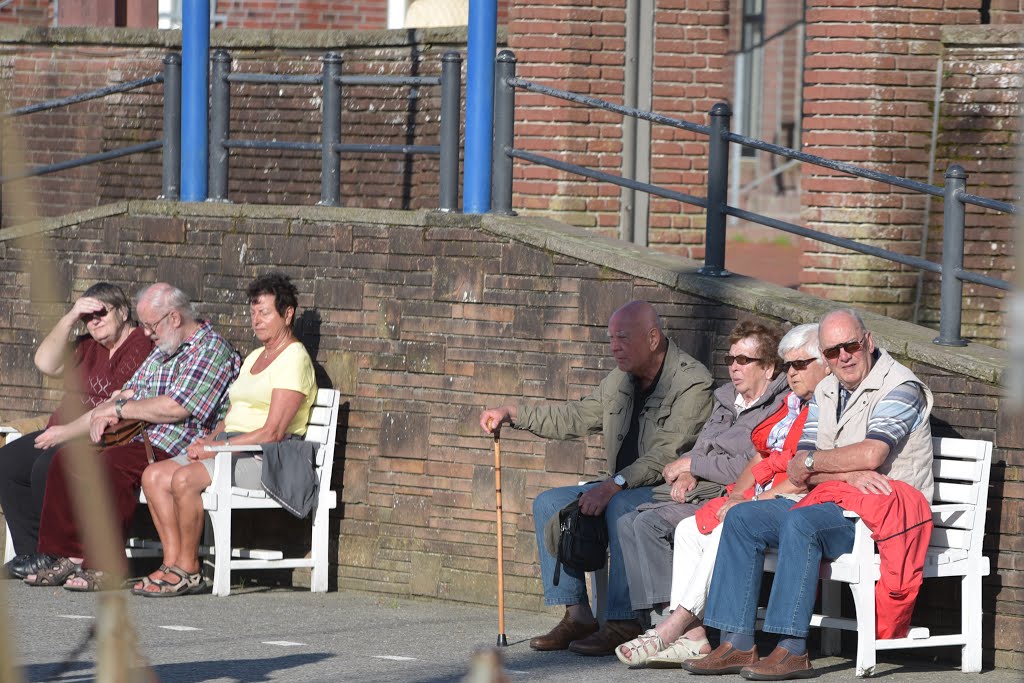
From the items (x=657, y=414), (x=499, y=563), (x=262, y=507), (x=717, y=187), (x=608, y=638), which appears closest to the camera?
(x=608, y=638)

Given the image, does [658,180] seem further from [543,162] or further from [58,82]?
[58,82]

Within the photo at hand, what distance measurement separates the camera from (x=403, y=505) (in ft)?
26.4

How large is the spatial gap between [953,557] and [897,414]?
1.99 feet

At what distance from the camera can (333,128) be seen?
856 centimetres

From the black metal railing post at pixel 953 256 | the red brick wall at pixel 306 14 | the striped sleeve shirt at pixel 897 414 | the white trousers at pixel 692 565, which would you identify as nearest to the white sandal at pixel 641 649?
the white trousers at pixel 692 565

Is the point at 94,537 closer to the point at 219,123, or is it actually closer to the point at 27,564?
the point at 27,564

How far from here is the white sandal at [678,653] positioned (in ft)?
20.1

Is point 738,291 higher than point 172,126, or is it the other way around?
point 172,126

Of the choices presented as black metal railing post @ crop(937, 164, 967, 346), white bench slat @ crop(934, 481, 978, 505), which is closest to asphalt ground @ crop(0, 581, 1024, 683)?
white bench slat @ crop(934, 481, 978, 505)

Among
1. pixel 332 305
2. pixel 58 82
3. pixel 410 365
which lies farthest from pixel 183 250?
pixel 58 82

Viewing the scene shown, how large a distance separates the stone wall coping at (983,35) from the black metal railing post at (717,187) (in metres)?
2.04

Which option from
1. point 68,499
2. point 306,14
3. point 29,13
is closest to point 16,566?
point 68,499

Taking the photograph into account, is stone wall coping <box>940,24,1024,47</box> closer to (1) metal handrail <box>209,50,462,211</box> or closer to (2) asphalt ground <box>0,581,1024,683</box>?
(1) metal handrail <box>209,50,462,211</box>

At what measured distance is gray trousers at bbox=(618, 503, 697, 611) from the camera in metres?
6.39
